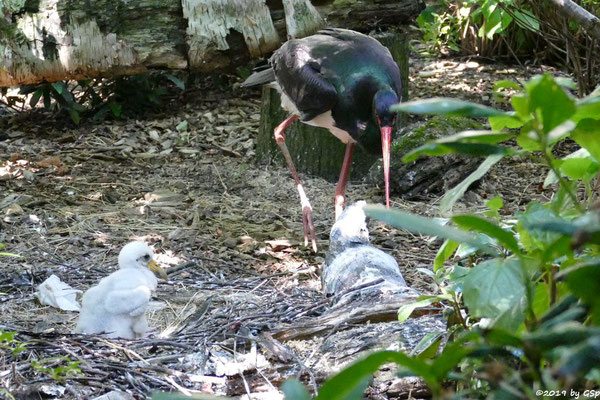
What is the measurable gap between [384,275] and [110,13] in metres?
3.28

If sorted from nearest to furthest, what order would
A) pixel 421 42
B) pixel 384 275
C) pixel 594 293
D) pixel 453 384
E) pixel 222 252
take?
pixel 594 293 → pixel 453 384 → pixel 384 275 → pixel 222 252 → pixel 421 42

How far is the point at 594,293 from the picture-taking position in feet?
2.98

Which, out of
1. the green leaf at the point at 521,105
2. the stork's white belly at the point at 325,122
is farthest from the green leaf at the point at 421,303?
the stork's white belly at the point at 325,122

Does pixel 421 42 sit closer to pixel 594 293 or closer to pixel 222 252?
pixel 222 252

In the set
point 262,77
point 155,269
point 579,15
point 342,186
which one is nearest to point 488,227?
point 579,15

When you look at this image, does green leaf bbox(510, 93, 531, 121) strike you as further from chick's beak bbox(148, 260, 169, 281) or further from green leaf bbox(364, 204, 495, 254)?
chick's beak bbox(148, 260, 169, 281)

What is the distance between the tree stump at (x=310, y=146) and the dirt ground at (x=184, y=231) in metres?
0.13

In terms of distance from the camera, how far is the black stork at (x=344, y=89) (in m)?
4.82

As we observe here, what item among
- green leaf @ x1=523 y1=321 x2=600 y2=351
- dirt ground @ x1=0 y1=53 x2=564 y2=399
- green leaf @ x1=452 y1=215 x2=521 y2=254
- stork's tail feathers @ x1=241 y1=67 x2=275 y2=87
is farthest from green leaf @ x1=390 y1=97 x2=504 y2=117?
stork's tail feathers @ x1=241 y1=67 x2=275 y2=87

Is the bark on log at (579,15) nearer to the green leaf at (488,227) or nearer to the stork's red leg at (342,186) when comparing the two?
the green leaf at (488,227)

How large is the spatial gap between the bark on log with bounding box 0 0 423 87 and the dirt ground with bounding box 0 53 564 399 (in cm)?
73

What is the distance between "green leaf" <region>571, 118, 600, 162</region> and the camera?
4.10ft

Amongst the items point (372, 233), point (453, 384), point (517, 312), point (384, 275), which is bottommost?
point (372, 233)

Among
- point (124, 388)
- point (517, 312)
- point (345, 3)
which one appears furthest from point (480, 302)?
point (345, 3)
